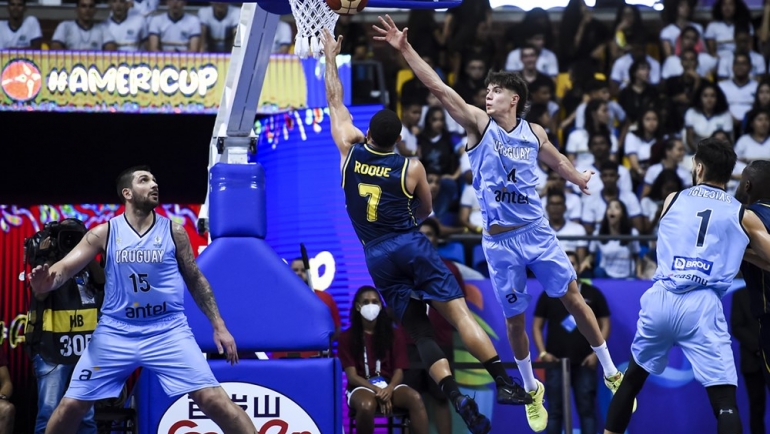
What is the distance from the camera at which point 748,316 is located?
11.0m

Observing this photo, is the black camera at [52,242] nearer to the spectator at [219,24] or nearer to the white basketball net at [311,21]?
the white basketball net at [311,21]

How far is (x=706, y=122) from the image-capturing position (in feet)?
45.4

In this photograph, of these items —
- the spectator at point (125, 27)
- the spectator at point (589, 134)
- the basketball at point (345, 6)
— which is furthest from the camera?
the spectator at point (589, 134)

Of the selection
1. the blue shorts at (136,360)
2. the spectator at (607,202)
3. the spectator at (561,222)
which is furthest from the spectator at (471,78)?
the blue shorts at (136,360)

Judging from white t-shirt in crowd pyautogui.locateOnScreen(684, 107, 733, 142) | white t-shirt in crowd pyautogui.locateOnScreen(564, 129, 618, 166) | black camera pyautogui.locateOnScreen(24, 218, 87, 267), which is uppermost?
white t-shirt in crowd pyautogui.locateOnScreen(684, 107, 733, 142)

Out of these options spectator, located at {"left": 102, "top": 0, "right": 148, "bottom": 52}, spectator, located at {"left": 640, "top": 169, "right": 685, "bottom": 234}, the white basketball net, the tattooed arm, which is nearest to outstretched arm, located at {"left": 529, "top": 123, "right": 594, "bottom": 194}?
the white basketball net

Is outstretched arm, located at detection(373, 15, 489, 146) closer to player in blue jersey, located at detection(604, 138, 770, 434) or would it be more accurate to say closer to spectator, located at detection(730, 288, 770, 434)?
player in blue jersey, located at detection(604, 138, 770, 434)

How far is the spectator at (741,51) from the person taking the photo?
576 inches

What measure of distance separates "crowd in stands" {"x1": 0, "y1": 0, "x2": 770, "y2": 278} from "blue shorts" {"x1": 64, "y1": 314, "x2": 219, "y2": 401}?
4.80 m

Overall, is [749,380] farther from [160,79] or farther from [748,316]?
[160,79]

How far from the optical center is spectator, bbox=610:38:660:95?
1435cm

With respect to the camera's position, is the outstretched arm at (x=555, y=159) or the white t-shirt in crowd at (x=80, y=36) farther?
the white t-shirt in crowd at (x=80, y=36)

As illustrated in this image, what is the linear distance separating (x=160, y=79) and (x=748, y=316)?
664 cm

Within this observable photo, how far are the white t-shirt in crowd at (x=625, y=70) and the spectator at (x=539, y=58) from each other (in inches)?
30.6
